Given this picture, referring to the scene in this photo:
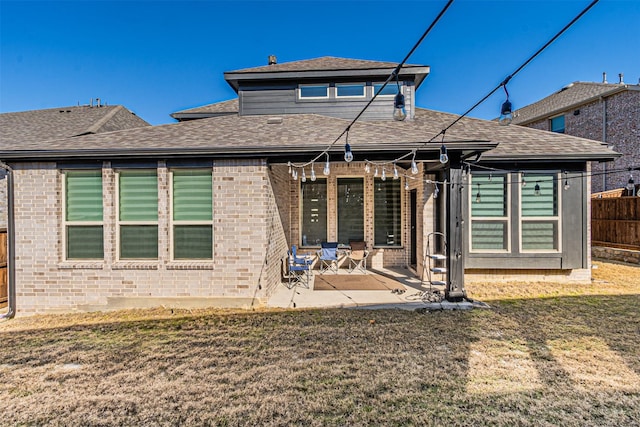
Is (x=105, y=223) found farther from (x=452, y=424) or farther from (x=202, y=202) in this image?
(x=452, y=424)

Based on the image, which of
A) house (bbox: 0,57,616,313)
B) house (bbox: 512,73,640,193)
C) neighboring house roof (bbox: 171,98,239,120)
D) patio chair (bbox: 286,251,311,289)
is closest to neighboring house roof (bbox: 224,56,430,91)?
neighboring house roof (bbox: 171,98,239,120)

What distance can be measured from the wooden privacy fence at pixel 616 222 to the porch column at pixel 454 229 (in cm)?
863

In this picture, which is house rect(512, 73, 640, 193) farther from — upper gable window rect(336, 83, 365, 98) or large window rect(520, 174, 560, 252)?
upper gable window rect(336, 83, 365, 98)

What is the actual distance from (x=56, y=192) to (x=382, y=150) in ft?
19.4

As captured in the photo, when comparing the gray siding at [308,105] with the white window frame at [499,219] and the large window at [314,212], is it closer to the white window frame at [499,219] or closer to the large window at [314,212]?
the large window at [314,212]

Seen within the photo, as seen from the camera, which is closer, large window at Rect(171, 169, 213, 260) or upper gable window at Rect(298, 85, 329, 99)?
large window at Rect(171, 169, 213, 260)

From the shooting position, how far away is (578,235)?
23.3 ft

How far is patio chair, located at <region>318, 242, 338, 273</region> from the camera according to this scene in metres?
8.11

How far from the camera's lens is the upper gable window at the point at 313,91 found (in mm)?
9484

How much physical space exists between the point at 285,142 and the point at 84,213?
395 centimetres

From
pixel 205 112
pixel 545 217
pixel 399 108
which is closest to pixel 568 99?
pixel 545 217

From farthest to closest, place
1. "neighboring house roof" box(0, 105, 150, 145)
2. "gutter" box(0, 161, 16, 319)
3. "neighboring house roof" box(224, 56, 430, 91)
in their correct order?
"neighboring house roof" box(0, 105, 150, 145) → "neighboring house roof" box(224, 56, 430, 91) → "gutter" box(0, 161, 16, 319)

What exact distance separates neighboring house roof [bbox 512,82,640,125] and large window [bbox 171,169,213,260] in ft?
54.8

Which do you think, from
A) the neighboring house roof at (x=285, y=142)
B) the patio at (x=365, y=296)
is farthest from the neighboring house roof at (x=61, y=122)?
the patio at (x=365, y=296)
